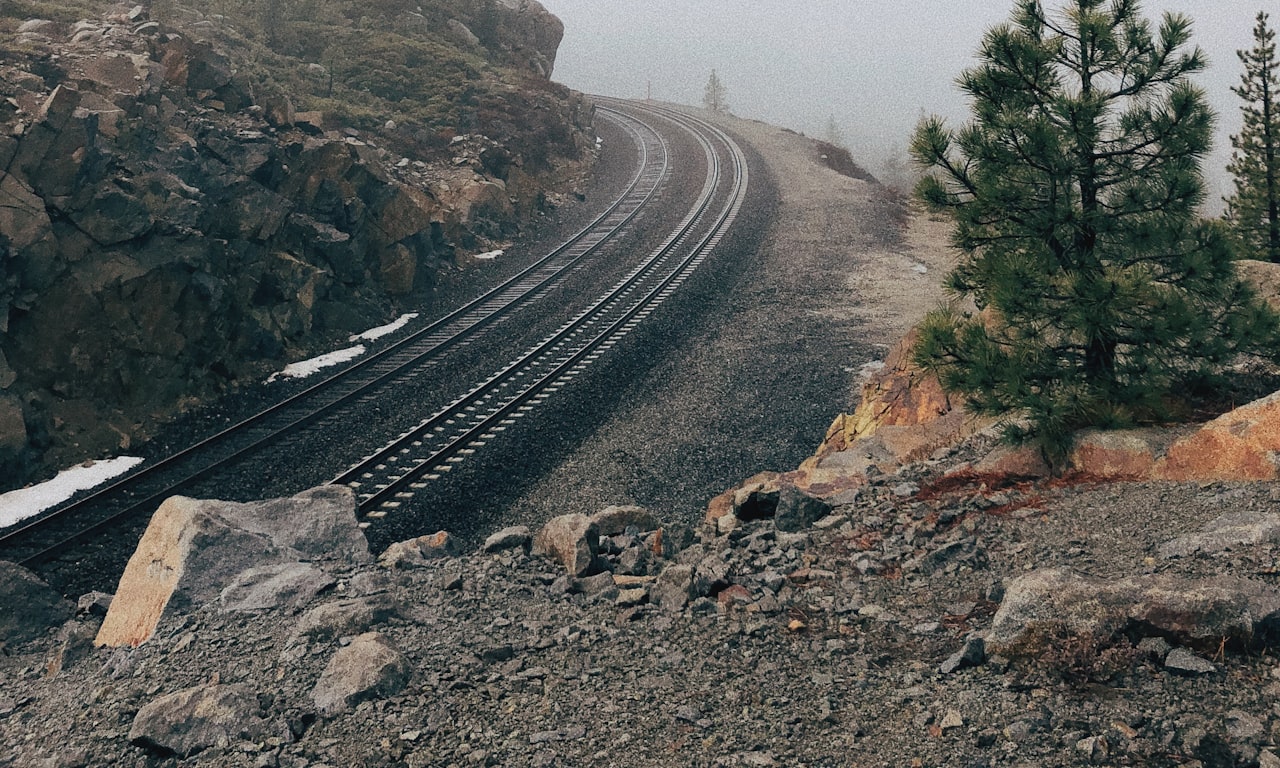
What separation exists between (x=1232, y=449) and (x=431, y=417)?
13.2 m

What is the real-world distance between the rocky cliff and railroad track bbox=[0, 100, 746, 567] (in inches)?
75.2

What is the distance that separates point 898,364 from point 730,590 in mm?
9588

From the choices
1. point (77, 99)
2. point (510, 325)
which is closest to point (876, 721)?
point (510, 325)

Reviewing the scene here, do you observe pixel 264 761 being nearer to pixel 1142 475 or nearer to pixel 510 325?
pixel 1142 475

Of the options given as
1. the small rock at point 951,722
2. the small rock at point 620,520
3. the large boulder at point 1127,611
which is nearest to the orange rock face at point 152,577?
the small rock at point 620,520

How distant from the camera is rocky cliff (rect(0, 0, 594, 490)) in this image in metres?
16.7

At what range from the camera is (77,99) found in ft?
60.6

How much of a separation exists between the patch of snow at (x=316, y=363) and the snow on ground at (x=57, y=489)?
434 cm

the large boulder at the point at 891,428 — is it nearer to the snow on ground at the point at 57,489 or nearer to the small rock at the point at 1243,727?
the small rock at the point at 1243,727

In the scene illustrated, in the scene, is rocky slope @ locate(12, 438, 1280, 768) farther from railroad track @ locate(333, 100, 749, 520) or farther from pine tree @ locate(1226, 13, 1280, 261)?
pine tree @ locate(1226, 13, 1280, 261)

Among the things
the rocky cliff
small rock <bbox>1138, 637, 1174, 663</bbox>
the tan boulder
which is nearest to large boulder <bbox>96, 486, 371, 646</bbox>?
the rocky cliff

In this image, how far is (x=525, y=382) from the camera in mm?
19516

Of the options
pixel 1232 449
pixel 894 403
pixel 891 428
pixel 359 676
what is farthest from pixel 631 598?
pixel 894 403

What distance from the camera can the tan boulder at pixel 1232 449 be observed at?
8398 mm
